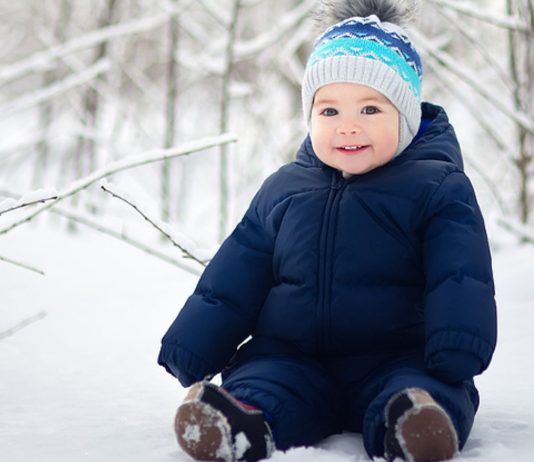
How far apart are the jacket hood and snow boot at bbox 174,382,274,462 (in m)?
0.63

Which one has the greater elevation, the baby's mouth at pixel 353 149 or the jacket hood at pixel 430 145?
the jacket hood at pixel 430 145

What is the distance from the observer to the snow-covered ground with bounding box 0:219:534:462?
1773mm

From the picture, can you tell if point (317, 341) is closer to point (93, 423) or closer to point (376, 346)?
point (376, 346)

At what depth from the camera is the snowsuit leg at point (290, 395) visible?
1.72m

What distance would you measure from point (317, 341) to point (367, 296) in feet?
0.48

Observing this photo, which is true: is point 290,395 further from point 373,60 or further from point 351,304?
point 373,60

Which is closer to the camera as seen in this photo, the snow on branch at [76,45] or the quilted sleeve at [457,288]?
the quilted sleeve at [457,288]

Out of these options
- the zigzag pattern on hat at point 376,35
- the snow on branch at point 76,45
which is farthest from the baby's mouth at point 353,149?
the snow on branch at point 76,45

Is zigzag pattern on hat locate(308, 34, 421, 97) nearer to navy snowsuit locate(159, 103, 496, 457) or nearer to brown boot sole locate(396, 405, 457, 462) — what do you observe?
navy snowsuit locate(159, 103, 496, 457)

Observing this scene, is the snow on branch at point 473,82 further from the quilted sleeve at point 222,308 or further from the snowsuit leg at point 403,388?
the snowsuit leg at point 403,388

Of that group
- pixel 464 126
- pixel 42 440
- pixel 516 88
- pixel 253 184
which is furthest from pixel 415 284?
pixel 464 126

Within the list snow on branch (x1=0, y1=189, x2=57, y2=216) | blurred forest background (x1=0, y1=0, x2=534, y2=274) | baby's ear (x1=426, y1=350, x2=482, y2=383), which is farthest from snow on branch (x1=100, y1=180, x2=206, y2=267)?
baby's ear (x1=426, y1=350, x2=482, y2=383)

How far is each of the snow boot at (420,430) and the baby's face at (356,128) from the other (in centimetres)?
56

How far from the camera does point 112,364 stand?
8.85ft
